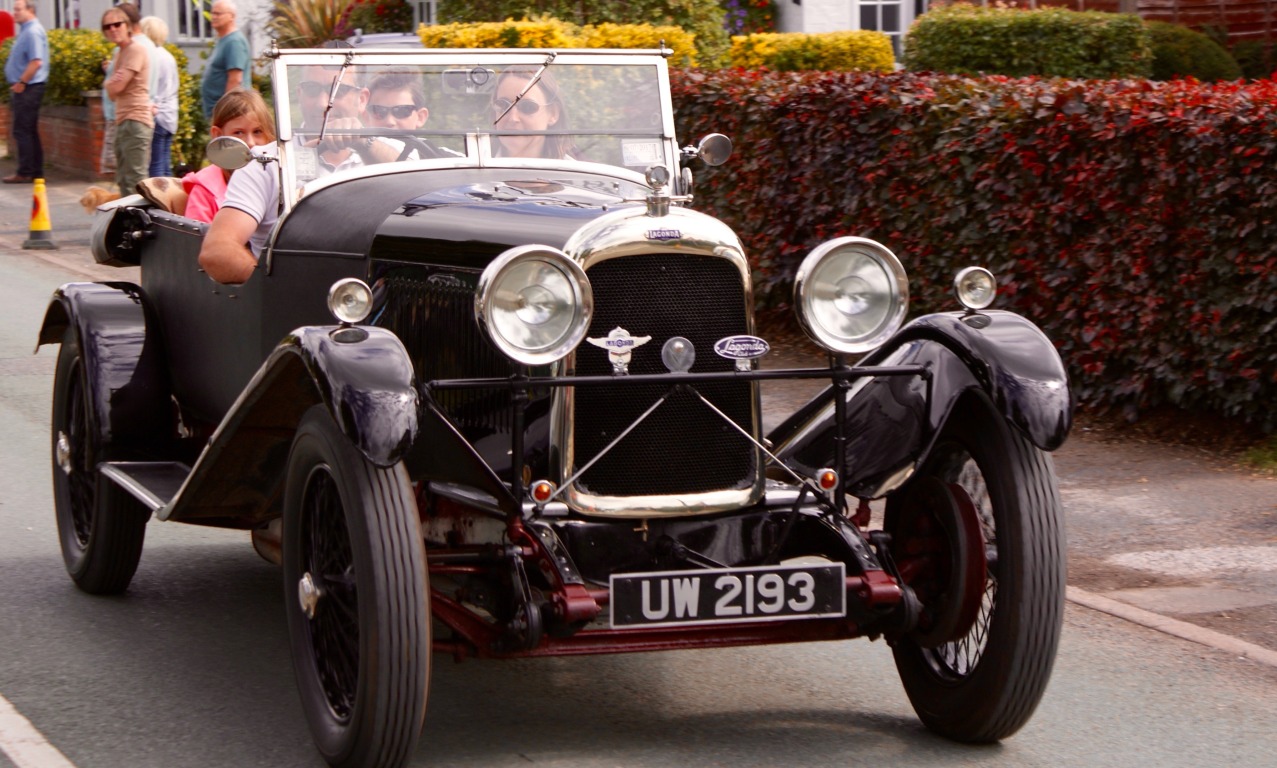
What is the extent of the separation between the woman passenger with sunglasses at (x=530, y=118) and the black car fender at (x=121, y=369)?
1.42m

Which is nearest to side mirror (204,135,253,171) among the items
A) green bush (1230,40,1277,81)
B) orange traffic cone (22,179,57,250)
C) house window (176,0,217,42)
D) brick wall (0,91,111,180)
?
orange traffic cone (22,179,57,250)

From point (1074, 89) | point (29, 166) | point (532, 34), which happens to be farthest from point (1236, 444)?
point (29, 166)

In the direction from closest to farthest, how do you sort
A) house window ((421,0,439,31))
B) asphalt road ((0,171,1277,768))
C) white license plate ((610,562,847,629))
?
white license plate ((610,562,847,629)) → asphalt road ((0,171,1277,768)) → house window ((421,0,439,31))

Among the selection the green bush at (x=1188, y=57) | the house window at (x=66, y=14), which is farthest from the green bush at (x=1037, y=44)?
the house window at (x=66, y=14)

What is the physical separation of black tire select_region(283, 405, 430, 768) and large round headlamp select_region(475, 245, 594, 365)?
1.30 feet

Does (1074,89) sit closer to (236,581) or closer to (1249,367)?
(1249,367)

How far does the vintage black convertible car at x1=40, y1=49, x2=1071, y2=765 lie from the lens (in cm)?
392

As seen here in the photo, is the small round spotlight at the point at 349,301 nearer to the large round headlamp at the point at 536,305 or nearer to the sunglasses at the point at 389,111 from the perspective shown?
the large round headlamp at the point at 536,305

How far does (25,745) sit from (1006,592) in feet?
7.98

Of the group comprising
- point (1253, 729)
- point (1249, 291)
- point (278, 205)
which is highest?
point (278, 205)

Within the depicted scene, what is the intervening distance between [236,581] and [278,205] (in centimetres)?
141

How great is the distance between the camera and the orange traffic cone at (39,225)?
15234mm

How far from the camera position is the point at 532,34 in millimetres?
12305

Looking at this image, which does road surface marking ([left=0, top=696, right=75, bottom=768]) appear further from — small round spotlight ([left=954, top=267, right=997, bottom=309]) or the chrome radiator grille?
small round spotlight ([left=954, top=267, right=997, bottom=309])
